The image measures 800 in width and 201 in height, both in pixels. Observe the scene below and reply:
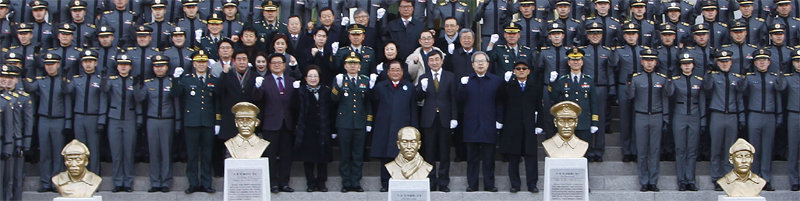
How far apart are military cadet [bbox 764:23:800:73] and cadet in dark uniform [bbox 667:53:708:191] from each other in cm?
127

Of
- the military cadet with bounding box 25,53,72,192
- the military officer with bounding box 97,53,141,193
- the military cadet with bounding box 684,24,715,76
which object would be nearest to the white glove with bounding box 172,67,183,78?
the military officer with bounding box 97,53,141,193

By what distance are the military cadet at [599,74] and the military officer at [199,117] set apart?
4.47 meters

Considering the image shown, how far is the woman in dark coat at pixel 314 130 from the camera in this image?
15.2 metres

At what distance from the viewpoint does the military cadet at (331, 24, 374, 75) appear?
1606cm

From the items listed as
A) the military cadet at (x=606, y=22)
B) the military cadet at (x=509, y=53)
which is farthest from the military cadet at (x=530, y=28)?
the military cadet at (x=509, y=53)

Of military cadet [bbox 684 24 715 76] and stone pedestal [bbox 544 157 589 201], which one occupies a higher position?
military cadet [bbox 684 24 715 76]

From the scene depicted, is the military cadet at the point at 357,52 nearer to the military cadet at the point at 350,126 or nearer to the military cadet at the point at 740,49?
the military cadet at the point at 350,126

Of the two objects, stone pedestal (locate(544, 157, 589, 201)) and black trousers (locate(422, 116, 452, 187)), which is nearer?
stone pedestal (locate(544, 157, 589, 201))

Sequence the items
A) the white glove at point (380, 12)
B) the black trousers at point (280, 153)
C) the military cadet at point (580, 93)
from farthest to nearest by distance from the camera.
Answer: the white glove at point (380, 12)
the military cadet at point (580, 93)
the black trousers at point (280, 153)

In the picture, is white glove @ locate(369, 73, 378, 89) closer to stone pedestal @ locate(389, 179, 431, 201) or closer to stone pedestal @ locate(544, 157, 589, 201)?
stone pedestal @ locate(389, 179, 431, 201)

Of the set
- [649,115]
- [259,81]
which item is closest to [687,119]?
[649,115]

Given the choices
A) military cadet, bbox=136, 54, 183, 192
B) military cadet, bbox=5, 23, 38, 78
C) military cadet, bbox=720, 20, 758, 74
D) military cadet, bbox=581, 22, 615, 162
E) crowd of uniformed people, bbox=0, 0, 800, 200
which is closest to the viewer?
crowd of uniformed people, bbox=0, 0, 800, 200

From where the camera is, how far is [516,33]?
16.5 metres

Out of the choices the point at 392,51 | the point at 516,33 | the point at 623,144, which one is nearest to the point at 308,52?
the point at 392,51
